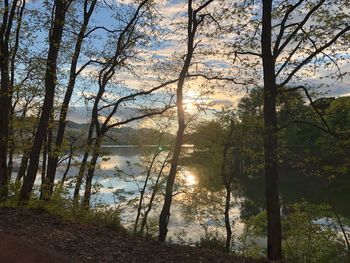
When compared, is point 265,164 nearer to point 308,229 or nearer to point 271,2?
point 271,2

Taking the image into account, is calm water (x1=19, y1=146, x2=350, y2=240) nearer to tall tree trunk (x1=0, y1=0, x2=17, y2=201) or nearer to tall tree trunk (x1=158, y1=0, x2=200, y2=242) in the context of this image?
tall tree trunk (x1=158, y1=0, x2=200, y2=242)

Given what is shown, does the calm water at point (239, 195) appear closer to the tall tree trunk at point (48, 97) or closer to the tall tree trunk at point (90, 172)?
the tall tree trunk at point (90, 172)

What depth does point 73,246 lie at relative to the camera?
24.8 feet

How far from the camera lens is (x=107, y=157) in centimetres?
1894

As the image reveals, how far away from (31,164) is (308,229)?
1280 centimetres

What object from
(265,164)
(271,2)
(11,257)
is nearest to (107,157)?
(265,164)

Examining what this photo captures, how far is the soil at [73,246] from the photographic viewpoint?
262 inches

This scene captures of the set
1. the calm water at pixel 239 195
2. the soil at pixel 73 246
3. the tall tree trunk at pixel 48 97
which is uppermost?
the tall tree trunk at pixel 48 97

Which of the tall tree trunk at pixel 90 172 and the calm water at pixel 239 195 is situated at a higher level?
the tall tree trunk at pixel 90 172

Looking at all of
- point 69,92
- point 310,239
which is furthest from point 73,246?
point 310,239

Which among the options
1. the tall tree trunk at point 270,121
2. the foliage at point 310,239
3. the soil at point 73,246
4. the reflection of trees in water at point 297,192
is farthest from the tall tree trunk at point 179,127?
the reflection of trees in water at point 297,192

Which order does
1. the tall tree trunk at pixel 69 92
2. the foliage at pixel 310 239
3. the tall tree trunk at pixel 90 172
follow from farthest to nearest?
the tall tree trunk at pixel 90 172, the tall tree trunk at pixel 69 92, the foliage at pixel 310 239

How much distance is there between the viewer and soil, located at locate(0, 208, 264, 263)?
6.66m

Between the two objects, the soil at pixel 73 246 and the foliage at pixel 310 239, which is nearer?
the soil at pixel 73 246
